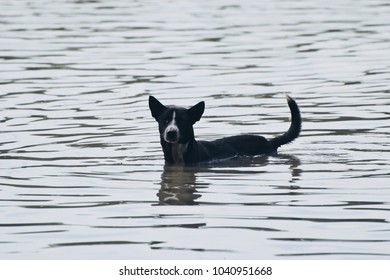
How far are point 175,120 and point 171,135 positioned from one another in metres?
0.17

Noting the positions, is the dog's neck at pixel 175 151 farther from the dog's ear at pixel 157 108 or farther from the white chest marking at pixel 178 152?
the dog's ear at pixel 157 108

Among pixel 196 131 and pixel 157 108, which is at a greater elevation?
pixel 157 108

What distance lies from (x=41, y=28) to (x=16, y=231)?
1769cm

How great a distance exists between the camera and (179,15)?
A: 3000 centimetres

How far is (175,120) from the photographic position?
1347cm

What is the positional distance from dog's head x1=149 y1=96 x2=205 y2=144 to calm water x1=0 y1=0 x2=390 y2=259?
0.33m

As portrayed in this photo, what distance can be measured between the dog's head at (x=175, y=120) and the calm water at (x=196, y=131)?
332 millimetres

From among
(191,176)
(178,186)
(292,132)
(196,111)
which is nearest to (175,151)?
(196,111)

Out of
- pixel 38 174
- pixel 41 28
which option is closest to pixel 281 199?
pixel 38 174

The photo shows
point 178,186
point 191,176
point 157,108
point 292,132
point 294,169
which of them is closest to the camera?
point 178,186

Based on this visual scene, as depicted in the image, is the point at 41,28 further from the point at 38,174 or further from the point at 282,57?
the point at 38,174

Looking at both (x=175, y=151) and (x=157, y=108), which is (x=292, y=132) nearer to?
(x=175, y=151)

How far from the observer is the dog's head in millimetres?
13422

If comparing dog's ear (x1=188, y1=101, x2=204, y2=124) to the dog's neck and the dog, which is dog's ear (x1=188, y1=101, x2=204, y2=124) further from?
the dog's neck
